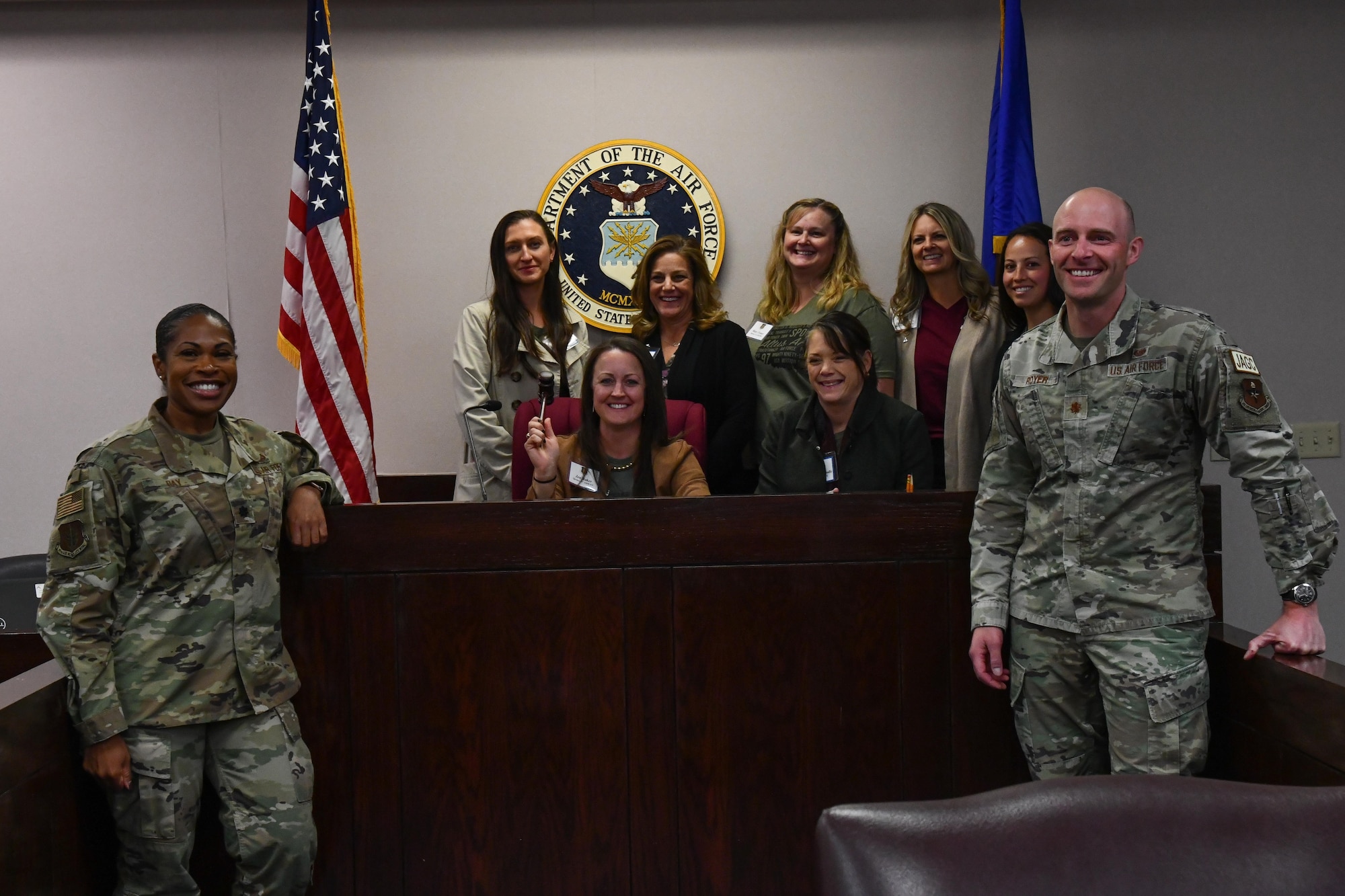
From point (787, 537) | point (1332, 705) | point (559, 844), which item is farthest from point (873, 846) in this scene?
point (559, 844)

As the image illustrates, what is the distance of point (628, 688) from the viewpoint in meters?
2.45

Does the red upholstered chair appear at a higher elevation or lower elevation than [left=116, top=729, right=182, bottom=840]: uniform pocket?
higher

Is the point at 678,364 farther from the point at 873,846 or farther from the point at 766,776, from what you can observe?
the point at 873,846

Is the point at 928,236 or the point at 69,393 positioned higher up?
the point at 928,236

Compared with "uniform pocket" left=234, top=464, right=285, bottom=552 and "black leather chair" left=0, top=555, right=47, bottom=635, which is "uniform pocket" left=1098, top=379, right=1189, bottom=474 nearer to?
"uniform pocket" left=234, top=464, right=285, bottom=552

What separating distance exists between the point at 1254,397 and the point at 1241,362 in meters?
0.07

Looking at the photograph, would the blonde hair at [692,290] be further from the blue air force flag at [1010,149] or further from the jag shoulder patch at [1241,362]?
the jag shoulder patch at [1241,362]

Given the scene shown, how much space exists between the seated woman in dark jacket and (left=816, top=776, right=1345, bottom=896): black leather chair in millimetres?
1782

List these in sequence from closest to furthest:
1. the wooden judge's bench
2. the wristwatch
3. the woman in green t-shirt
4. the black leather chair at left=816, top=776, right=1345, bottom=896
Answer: the black leather chair at left=816, top=776, right=1345, bottom=896
the wristwatch
the wooden judge's bench
the woman in green t-shirt

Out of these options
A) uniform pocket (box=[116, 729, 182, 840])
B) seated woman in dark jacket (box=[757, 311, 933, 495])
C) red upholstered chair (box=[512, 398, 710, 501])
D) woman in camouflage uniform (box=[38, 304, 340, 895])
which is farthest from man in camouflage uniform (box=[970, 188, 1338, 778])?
uniform pocket (box=[116, 729, 182, 840])

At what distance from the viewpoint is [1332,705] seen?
183 cm

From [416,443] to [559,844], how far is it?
1.98m

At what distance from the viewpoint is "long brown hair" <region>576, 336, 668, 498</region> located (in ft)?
8.95

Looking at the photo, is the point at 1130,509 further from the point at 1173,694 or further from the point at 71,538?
the point at 71,538
